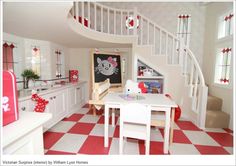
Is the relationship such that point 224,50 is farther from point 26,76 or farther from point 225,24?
point 26,76

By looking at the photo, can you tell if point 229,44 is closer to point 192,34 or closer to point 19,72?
point 192,34

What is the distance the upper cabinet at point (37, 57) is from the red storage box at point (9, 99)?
2030 millimetres

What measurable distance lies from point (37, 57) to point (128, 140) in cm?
269

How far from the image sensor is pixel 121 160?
0.69m

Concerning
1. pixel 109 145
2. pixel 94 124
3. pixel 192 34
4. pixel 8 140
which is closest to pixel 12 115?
pixel 8 140

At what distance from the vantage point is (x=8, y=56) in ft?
7.82

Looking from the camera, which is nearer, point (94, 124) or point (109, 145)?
point (109, 145)

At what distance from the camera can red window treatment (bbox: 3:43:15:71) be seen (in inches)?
90.8

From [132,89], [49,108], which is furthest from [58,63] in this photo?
[132,89]

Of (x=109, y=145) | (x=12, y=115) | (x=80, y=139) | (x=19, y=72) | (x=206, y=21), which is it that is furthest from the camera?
(x=206, y=21)

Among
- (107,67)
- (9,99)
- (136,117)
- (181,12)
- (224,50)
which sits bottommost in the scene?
(136,117)

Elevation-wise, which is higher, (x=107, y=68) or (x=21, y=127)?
(x=107, y=68)

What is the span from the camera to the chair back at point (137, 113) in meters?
1.51

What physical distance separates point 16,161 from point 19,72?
2483 millimetres
